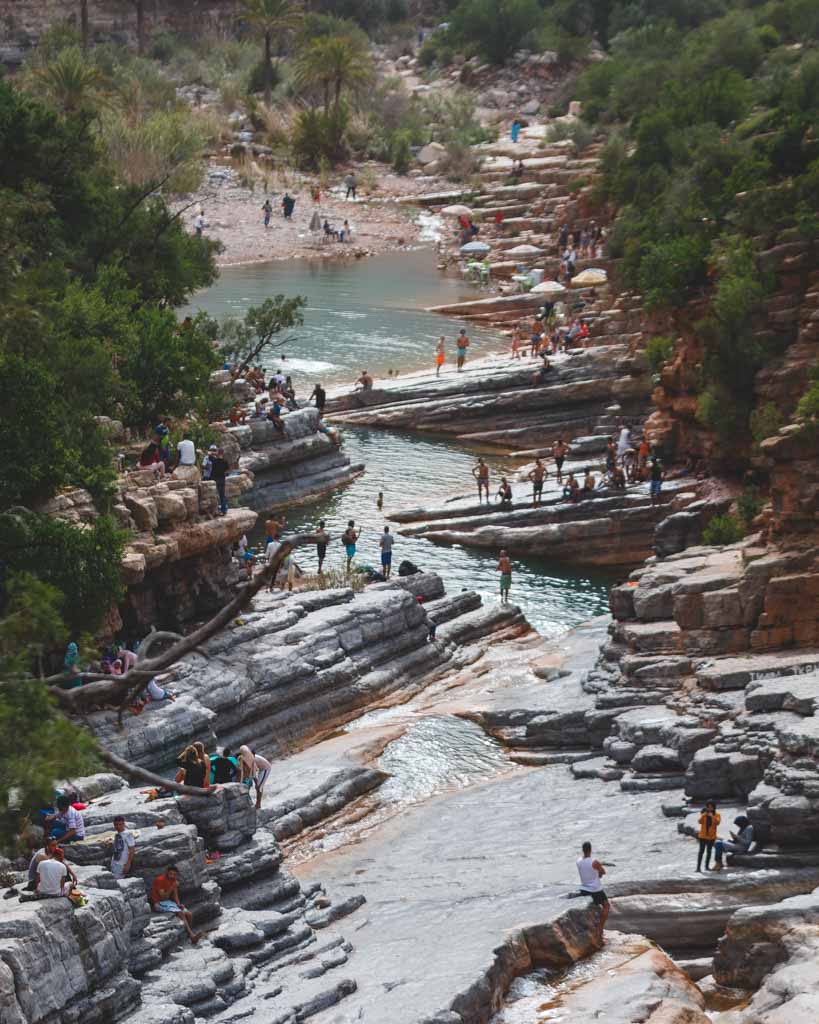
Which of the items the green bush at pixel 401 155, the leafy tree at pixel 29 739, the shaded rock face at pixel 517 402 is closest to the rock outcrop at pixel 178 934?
the leafy tree at pixel 29 739

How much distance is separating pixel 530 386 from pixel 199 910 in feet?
131

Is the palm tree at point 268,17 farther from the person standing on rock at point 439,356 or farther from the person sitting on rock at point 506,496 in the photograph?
the person sitting on rock at point 506,496

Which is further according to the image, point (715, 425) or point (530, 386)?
point (530, 386)

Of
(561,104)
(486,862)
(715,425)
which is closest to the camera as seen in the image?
(486,862)

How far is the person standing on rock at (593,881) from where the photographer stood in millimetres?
26234

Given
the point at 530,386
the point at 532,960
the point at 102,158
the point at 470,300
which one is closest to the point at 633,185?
the point at 470,300

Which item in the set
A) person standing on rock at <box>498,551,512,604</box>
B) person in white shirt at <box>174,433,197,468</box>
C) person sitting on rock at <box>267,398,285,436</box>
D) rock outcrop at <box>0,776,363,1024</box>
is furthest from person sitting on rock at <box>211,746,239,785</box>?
person sitting on rock at <box>267,398,285,436</box>

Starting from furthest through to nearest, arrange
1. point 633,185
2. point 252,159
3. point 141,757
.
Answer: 1. point 252,159
2. point 633,185
3. point 141,757

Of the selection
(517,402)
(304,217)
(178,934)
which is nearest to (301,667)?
(178,934)

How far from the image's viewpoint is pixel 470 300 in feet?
268

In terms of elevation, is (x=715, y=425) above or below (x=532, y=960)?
above

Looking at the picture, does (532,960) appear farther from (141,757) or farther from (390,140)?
(390,140)

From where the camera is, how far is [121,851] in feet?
82.6

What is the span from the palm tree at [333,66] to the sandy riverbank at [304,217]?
5.76m
